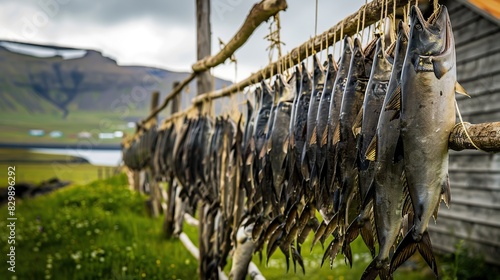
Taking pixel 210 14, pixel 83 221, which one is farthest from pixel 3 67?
pixel 210 14

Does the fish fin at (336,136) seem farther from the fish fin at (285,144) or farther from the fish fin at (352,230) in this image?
the fish fin at (285,144)

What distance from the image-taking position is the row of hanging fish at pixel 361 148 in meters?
1.40

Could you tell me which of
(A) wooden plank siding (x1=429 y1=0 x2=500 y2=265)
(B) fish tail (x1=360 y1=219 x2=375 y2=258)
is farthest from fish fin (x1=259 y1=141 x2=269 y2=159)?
(A) wooden plank siding (x1=429 y1=0 x2=500 y2=265)

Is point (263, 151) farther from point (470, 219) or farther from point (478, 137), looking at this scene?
point (470, 219)

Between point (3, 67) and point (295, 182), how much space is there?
44720 mm

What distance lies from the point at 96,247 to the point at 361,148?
17.2ft

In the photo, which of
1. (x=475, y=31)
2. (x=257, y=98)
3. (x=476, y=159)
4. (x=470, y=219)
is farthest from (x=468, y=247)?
(x=257, y=98)

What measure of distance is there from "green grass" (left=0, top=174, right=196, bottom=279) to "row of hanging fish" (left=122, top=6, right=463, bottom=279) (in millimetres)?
2886

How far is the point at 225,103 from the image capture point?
374 cm

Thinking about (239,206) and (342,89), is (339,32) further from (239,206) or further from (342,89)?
(239,206)

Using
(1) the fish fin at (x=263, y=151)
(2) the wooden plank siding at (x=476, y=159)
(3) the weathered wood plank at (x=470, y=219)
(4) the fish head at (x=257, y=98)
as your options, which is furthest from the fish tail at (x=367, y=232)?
(3) the weathered wood plank at (x=470, y=219)

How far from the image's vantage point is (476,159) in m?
6.43

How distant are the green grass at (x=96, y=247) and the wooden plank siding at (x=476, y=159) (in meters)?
3.66

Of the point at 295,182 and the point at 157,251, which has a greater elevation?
the point at 295,182
